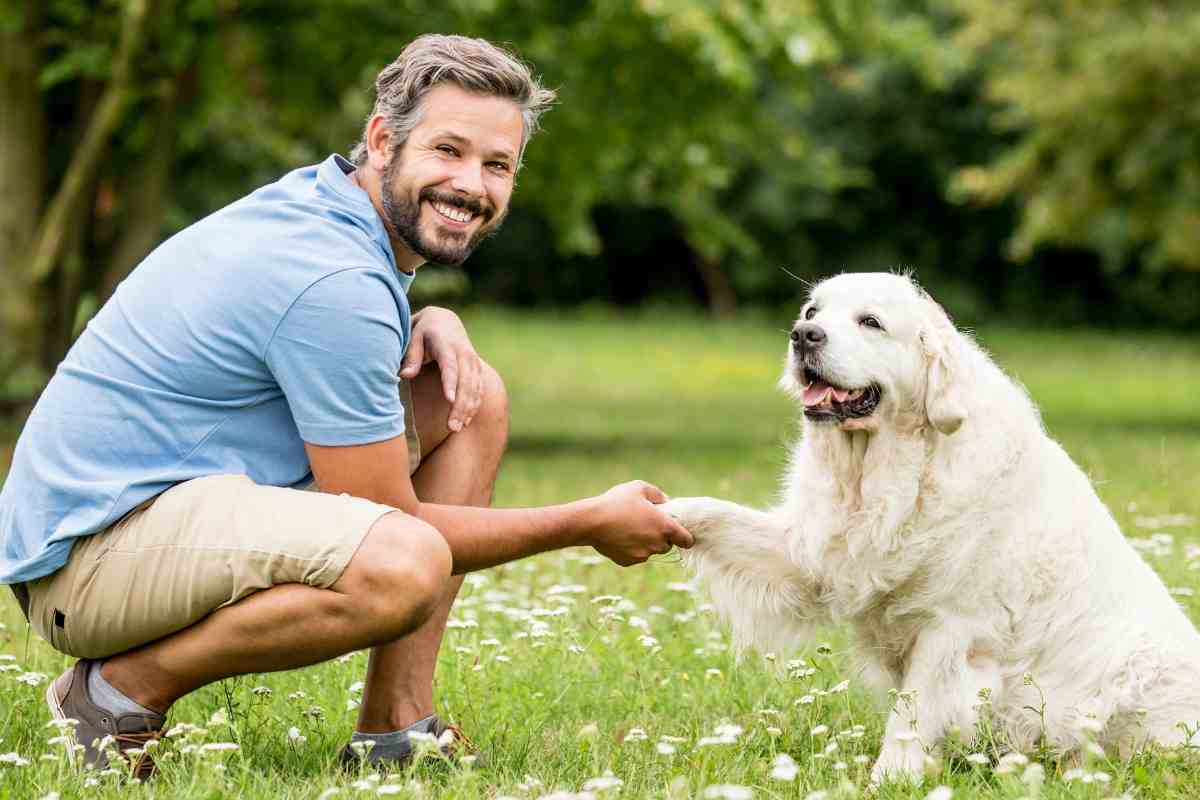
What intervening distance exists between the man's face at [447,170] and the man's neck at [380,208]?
18mm

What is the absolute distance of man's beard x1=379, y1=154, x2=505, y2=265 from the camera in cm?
358

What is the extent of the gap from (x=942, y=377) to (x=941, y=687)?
80 centimetres

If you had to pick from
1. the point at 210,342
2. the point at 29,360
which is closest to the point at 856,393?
the point at 210,342

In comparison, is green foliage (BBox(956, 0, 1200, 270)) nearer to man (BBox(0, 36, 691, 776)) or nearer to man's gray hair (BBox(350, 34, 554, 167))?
man's gray hair (BBox(350, 34, 554, 167))

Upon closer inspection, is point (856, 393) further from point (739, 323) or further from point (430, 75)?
point (739, 323)

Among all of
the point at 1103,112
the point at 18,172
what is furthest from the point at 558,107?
the point at 1103,112

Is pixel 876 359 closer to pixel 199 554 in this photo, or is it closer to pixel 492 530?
pixel 492 530

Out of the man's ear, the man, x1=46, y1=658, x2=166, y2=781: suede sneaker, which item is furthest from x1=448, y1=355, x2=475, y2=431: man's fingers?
x1=46, y1=658, x2=166, y2=781: suede sneaker

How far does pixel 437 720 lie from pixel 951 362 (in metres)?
1.61

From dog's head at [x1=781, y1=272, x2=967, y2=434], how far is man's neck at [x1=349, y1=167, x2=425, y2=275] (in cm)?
101

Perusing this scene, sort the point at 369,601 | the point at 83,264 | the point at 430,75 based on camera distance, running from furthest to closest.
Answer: the point at 83,264 < the point at 430,75 < the point at 369,601

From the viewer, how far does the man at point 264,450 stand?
3.29m

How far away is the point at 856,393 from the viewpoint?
12.9 ft

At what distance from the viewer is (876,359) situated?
389cm
